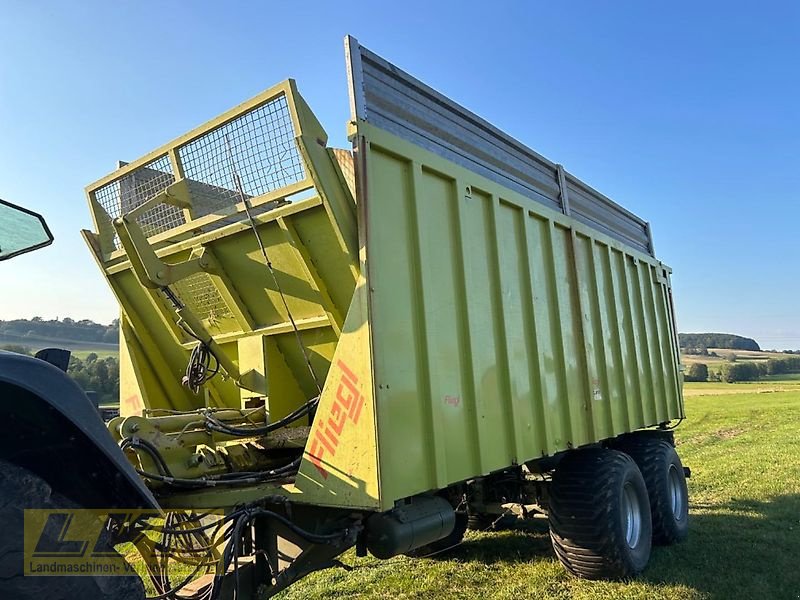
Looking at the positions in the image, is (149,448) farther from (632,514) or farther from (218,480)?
(632,514)

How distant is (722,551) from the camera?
6.41 meters

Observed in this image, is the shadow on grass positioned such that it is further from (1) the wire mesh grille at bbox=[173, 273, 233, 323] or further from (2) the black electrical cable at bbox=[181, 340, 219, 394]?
(1) the wire mesh grille at bbox=[173, 273, 233, 323]

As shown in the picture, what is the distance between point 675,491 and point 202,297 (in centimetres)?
589

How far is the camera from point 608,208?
730 cm

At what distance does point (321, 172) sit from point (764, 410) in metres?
29.6

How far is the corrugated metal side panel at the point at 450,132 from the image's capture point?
368cm

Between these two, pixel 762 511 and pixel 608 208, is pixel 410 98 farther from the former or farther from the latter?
pixel 762 511

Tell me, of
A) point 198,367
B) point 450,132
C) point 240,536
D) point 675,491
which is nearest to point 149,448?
point 240,536

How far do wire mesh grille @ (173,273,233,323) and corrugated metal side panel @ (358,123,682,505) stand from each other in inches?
67.3

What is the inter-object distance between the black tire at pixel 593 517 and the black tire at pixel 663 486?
3.03 feet

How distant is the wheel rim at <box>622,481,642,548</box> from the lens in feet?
19.4

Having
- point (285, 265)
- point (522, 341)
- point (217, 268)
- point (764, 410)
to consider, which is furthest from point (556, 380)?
point (764, 410)

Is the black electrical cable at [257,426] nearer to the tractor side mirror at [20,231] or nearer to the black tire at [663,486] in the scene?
the tractor side mirror at [20,231]

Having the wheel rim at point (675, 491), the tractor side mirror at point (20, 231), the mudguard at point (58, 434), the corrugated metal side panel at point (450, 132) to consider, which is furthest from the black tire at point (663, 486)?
the tractor side mirror at point (20, 231)
